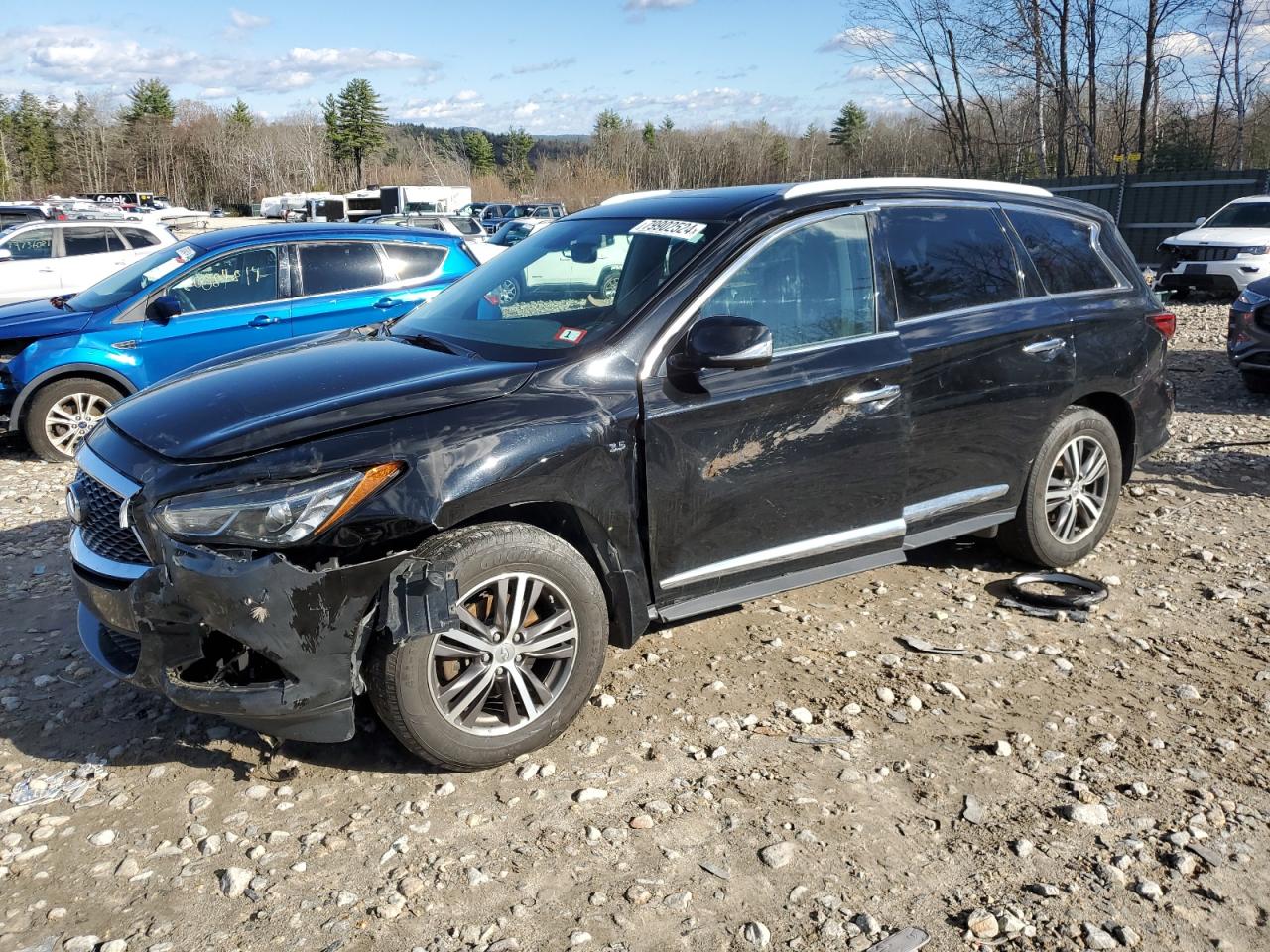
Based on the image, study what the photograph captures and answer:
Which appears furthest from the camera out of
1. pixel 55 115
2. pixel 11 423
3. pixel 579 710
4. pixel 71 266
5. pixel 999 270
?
pixel 55 115

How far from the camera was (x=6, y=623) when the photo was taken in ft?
15.9

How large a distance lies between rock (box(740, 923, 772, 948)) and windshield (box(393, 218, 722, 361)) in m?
2.02

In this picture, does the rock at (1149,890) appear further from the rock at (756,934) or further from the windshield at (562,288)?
the windshield at (562,288)

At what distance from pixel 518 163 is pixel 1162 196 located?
101797 millimetres

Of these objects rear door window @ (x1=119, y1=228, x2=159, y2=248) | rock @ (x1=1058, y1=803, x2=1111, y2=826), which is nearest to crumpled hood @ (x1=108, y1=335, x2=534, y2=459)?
rock @ (x1=1058, y1=803, x2=1111, y2=826)

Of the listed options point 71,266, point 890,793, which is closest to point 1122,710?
point 890,793

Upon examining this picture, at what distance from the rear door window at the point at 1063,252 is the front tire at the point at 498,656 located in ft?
9.75

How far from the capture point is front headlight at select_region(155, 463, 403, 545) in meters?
3.05

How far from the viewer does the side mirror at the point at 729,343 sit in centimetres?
359

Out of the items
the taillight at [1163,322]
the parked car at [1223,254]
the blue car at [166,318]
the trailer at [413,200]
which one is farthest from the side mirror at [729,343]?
the trailer at [413,200]

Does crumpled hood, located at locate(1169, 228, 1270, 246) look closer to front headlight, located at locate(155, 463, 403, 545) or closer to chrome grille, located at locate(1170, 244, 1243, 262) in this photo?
chrome grille, located at locate(1170, 244, 1243, 262)

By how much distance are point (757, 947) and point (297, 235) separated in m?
7.42

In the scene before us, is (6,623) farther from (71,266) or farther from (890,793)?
(71,266)

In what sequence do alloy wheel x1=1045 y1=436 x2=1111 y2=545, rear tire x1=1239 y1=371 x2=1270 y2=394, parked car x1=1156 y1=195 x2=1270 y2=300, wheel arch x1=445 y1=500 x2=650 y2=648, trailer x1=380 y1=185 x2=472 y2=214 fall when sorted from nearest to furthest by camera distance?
wheel arch x1=445 y1=500 x2=650 y2=648 → alloy wheel x1=1045 y1=436 x2=1111 y2=545 → rear tire x1=1239 y1=371 x2=1270 y2=394 → parked car x1=1156 y1=195 x2=1270 y2=300 → trailer x1=380 y1=185 x2=472 y2=214
